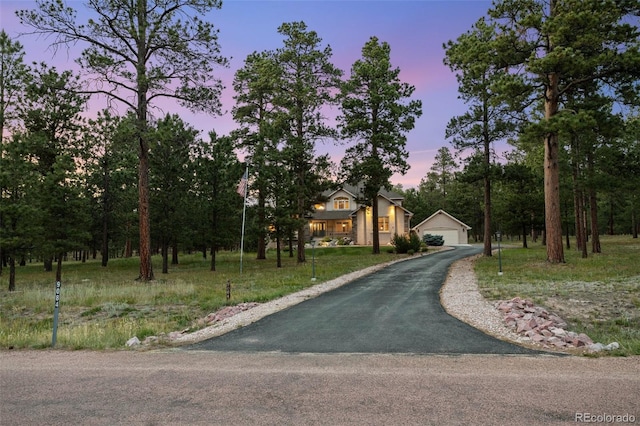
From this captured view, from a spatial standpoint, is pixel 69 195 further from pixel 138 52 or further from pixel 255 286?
pixel 255 286

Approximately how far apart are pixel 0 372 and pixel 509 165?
29.0 metres

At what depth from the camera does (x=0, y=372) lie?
19.3 feet

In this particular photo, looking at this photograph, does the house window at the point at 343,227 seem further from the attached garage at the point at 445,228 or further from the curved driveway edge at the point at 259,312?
the curved driveway edge at the point at 259,312

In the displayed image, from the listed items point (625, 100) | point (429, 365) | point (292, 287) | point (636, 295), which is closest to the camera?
point (429, 365)

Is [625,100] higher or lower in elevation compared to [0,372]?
higher

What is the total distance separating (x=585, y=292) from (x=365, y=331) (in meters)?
7.90

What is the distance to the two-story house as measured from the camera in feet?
155

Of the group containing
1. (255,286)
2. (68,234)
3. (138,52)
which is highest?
(138,52)

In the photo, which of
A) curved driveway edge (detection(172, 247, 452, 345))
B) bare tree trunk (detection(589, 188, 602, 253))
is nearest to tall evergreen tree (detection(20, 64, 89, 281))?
curved driveway edge (detection(172, 247, 452, 345))

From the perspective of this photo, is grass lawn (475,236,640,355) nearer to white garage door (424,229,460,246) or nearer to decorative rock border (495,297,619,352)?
decorative rock border (495,297,619,352)

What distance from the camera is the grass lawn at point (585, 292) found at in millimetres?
7934

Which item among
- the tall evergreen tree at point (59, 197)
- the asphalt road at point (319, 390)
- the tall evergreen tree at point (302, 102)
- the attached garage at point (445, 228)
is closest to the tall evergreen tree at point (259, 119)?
the tall evergreen tree at point (302, 102)

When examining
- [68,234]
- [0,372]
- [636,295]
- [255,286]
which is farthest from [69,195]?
[636,295]

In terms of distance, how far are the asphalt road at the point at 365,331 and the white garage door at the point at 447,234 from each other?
41571mm
